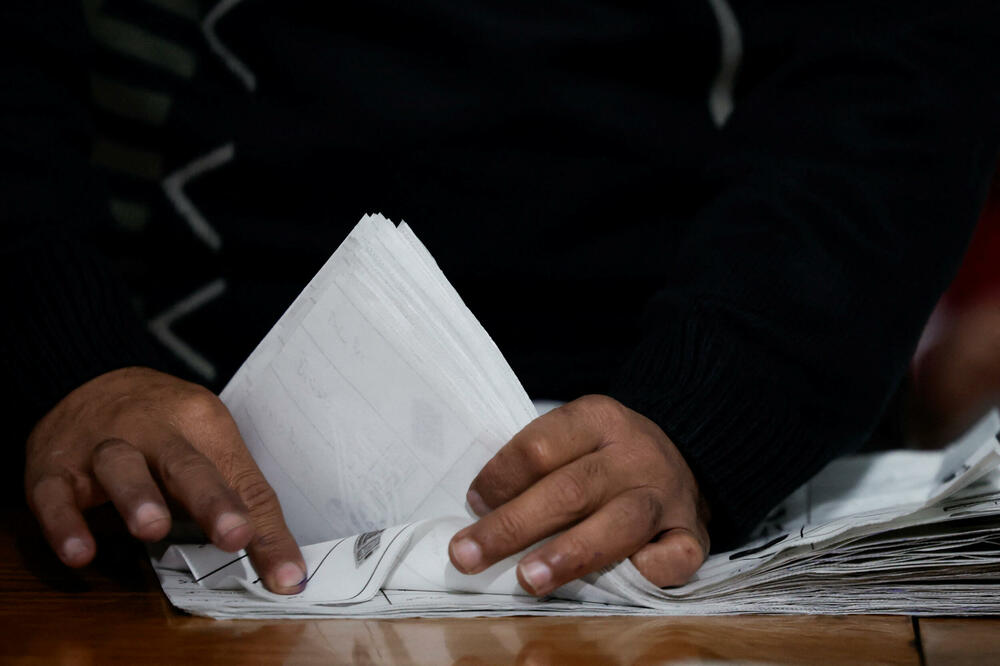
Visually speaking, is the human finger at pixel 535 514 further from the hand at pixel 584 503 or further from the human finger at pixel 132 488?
the human finger at pixel 132 488

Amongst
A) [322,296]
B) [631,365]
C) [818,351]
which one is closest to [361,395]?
[322,296]

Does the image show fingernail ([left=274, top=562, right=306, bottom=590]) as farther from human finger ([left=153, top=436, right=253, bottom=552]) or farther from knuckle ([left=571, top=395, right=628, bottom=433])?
knuckle ([left=571, top=395, right=628, bottom=433])

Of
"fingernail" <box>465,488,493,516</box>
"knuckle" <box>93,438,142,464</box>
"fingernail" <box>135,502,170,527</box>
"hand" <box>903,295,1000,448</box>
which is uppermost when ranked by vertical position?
"knuckle" <box>93,438,142,464</box>

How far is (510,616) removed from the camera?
0.55 meters

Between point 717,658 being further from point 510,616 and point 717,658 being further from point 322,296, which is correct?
point 322,296

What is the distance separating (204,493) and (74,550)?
0.29 ft

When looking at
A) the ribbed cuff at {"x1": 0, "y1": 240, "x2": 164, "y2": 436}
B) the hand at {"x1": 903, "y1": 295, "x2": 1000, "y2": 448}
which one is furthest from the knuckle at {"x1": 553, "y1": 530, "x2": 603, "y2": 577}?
the hand at {"x1": 903, "y1": 295, "x2": 1000, "y2": 448}

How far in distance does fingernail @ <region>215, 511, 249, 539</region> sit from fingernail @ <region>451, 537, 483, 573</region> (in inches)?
4.7

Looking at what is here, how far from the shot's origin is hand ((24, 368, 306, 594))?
22.3 inches

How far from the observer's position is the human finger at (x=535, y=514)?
55 centimetres

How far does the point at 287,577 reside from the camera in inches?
22.2

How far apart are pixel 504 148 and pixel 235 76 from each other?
0.88 feet

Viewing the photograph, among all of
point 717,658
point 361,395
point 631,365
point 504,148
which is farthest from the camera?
point 504,148

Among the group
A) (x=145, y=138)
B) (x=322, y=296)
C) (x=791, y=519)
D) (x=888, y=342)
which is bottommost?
(x=791, y=519)
